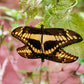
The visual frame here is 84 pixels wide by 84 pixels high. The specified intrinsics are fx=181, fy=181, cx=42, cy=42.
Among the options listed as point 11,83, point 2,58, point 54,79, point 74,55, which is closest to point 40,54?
point 74,55

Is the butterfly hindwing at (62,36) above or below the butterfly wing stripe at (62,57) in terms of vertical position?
above

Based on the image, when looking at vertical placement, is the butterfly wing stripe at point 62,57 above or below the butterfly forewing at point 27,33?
below

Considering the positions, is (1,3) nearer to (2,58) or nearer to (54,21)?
(2,58)

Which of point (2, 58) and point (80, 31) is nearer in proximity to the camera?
point (80, 31)

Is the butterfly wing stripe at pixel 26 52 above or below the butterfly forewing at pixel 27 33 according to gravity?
below

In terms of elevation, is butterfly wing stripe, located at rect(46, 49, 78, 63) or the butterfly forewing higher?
the butterfly forewing

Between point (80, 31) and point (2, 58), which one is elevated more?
point (80, 31)

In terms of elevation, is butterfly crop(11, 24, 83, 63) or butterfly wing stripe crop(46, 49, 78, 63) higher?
butterfly crop(11, 24, 83, 63)

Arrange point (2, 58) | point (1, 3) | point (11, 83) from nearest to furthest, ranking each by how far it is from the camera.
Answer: point (11, 83)
point (2, 58)
point (1, 3)
